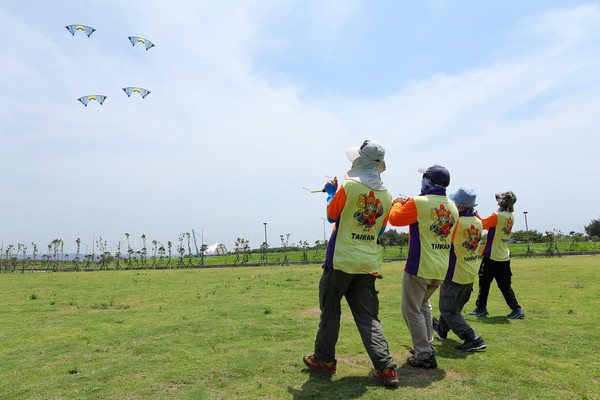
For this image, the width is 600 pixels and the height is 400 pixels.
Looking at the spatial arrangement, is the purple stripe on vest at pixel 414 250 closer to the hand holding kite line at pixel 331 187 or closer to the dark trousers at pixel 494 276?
the hand holding kite line at pixel 331 187

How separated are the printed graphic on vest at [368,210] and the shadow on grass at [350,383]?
1.66m

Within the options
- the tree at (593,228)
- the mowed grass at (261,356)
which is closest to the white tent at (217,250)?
the tree at (593,228)

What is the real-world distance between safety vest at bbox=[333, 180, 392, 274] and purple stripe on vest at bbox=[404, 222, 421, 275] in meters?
0.60

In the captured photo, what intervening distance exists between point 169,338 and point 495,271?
21.1 feet

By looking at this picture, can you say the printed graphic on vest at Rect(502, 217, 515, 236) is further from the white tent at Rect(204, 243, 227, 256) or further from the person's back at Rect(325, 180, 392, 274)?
the white tent at Rect(204, 243, 227, 256)

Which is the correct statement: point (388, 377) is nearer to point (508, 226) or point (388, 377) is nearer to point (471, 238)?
point (471, 238)

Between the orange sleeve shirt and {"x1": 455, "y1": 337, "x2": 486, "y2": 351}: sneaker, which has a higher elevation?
the orange sleeve shirt

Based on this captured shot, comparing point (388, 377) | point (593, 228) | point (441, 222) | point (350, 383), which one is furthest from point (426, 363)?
point (593, 228)

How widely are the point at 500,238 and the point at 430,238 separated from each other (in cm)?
402

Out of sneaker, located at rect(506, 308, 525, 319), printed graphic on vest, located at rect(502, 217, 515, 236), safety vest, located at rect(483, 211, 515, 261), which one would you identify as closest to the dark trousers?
safety vest, located at rect(483, 211, 515, 261)

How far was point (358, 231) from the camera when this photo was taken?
4441 mm

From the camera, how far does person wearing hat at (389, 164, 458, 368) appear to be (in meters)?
4.74

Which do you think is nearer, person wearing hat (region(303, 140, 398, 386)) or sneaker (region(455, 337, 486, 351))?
person wearing hat (region(303, 140, 398, 386))

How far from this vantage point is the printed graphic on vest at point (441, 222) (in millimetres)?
4887
